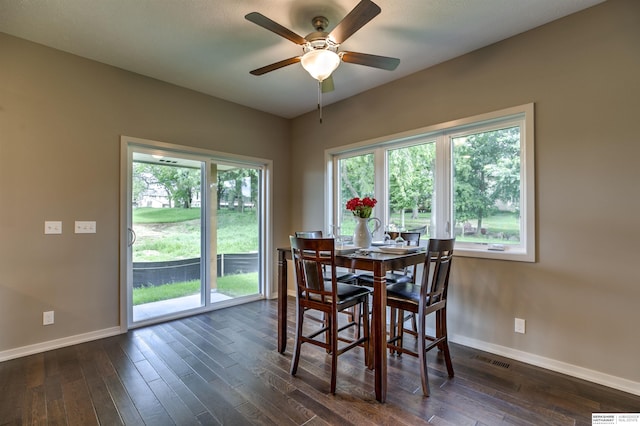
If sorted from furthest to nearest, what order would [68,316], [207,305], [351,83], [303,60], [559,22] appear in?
[207,305], [351,83], [68,316], [559,22], [303,60]

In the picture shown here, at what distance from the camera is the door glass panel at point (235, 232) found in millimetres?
4059

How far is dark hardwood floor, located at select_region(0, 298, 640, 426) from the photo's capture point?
72.4 inches

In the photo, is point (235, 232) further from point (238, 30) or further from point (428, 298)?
point (428, 298)

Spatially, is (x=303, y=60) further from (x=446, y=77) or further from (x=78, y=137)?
(x=78, y=137)

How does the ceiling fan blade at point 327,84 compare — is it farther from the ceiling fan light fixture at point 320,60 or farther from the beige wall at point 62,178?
the beige wall at point 62,178

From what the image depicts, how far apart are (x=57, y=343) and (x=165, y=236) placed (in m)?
1.39

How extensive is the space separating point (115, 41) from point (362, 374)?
363cm

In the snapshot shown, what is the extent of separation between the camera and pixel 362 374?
235 centimetres

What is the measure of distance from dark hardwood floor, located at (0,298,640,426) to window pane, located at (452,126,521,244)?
1145 mm

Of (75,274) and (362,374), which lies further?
(75,274)

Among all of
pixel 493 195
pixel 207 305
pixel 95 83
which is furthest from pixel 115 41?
pixel 493 195

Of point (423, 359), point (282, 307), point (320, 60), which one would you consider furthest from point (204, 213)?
point (423, 359)

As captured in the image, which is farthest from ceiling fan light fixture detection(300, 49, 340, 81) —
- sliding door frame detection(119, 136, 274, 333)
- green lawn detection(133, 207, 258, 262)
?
green lawn detection(133, 207, 258, 262)

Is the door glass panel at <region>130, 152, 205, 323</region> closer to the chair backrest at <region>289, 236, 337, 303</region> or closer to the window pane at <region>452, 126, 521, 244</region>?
the chair backrest at <region>289, 236, 337, 303</region>
